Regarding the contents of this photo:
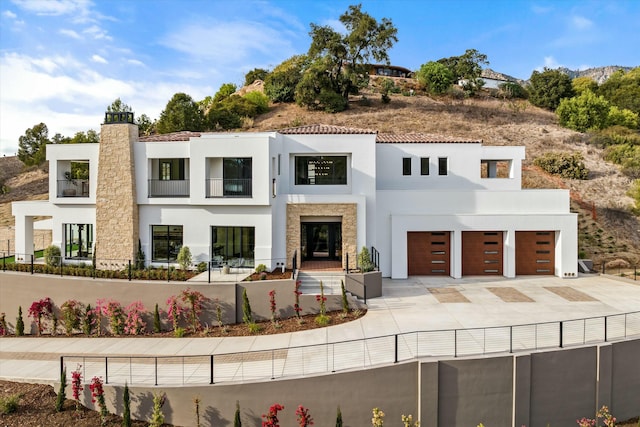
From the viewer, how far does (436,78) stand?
6781 centimetres

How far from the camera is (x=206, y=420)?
35.9 ft

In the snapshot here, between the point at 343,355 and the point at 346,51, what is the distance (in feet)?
169

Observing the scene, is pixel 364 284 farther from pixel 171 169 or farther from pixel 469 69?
pixel 469 69

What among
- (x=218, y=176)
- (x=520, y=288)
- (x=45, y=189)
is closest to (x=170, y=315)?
(x=218, y=176)

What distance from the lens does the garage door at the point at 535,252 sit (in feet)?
75.7

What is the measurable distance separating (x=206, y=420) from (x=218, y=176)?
1255cm

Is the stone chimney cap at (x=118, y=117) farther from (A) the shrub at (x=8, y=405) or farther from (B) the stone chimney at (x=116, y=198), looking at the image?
(A) the shrub at (x=8, y=405)

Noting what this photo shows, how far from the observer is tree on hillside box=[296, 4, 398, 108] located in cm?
5519

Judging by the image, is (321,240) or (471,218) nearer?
(471,218)

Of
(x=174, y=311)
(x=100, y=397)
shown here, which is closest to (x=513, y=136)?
(x=174, y=311)

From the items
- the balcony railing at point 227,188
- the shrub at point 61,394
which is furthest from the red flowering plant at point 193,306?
the balcony railing at point 227,188

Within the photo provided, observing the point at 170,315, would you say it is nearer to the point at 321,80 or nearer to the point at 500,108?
the point at 321,80

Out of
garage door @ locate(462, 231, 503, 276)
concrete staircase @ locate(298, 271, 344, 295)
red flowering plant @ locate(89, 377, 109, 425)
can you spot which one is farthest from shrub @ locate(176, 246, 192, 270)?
garage door @ locate(462, 231, 503, 276)

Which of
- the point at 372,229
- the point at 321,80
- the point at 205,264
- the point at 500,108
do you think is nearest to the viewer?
the point at 205,264
